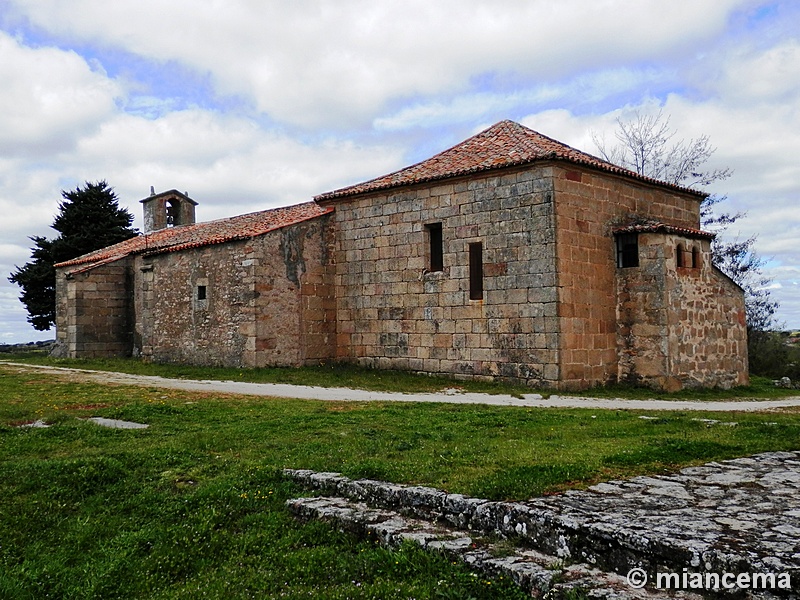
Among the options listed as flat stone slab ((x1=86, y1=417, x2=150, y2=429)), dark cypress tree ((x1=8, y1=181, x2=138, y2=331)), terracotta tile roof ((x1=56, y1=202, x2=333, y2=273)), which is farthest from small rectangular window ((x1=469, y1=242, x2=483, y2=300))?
dark cypress tree ((x1=8, y1=181, x2=138, y2=331))

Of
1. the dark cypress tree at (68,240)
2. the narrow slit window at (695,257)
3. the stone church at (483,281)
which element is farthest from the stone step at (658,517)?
the dark cypress tree at (68,240)

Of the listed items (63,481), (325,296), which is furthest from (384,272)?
(63,481)

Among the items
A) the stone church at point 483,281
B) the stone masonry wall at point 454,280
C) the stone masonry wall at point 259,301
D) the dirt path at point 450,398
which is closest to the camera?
the dirt path at point 450,398

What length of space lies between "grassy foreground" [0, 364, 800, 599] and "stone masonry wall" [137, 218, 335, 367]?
900 centimetres

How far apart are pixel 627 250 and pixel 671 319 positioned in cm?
198

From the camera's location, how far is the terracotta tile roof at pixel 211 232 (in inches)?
792

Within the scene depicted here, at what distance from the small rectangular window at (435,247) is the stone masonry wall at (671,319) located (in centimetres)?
451

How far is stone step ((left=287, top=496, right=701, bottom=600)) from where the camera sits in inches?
143

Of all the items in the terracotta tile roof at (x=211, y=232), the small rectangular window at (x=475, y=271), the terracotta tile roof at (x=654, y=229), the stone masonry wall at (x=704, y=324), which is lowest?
the stone masonry wall at (x=704, y=324)

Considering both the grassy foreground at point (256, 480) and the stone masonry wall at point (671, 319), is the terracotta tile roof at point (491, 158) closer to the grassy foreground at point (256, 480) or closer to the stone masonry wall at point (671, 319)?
the stone masonry wall at point (671, 319)

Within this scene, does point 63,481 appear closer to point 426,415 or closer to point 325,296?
point 426,415

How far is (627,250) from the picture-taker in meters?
16.9

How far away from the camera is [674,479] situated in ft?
16.8

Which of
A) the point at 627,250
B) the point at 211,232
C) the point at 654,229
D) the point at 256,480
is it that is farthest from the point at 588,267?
the point at 211,232
